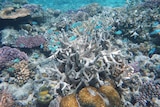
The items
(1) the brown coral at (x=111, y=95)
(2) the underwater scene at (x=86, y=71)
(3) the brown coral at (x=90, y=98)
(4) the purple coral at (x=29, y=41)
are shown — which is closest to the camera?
(3) the brown coral at (x=90, y=98)

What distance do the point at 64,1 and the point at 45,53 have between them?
739 inches

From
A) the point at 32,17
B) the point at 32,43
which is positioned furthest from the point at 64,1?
the point at 32,43

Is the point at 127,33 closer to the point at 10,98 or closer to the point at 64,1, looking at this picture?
the point at 10,98

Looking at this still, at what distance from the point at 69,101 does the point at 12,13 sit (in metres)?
7.25

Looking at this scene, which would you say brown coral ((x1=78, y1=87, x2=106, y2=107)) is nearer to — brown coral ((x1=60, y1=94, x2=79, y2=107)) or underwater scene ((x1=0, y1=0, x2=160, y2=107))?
underwater scene ((x1=0, y1=0, x2=160, y2=107))

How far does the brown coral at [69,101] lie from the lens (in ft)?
12.7

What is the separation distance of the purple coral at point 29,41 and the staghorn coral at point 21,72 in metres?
1.38

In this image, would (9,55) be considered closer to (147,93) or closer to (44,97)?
(44,97)

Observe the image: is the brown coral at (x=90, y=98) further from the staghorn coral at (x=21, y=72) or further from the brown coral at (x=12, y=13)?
the brown coral at (x=12, y=13)

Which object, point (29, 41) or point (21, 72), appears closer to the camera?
point (21, 72)

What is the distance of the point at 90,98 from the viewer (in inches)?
150

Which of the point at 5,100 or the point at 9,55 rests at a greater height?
the point at 9,55

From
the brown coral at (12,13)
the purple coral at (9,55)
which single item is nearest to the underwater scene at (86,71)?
the purple coral at (9,55)

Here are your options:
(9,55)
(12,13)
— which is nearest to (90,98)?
(9,55)
